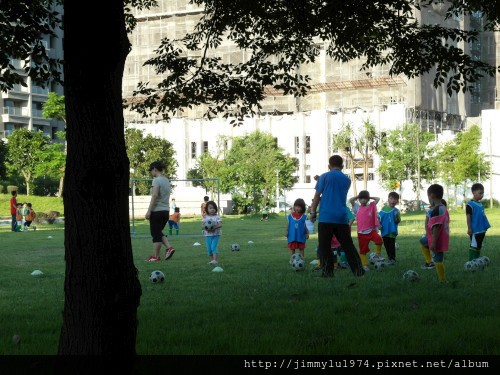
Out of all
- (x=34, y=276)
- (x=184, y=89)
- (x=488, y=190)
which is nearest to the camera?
(x=184, y=89)

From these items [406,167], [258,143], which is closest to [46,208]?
[258,143]

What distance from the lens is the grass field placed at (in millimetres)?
6156

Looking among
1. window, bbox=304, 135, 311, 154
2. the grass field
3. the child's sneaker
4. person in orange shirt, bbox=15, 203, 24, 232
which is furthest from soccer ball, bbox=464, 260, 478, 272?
window, bbox=304, 135, 311, 154

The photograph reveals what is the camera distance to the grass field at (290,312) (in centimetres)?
616

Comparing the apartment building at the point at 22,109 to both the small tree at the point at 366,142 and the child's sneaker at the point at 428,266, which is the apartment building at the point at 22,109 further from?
the child's sneaker at the point at 428,266

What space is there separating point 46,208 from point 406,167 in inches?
1184

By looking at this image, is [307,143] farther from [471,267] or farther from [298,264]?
[471,267]

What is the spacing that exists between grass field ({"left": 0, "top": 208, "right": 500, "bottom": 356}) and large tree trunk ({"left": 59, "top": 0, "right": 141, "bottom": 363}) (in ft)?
4.19

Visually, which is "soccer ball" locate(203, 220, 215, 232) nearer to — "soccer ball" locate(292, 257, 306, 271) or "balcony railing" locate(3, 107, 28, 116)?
"soccer ball" locate(292, 257, 306, 271)

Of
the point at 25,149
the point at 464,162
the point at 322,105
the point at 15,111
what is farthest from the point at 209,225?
the point at 15,111

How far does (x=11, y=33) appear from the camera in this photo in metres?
9.40

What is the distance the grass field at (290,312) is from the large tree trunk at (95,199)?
1277 millimetres

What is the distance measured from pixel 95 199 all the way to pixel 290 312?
143 inches

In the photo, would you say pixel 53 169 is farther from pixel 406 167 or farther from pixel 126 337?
pixel 126 337
